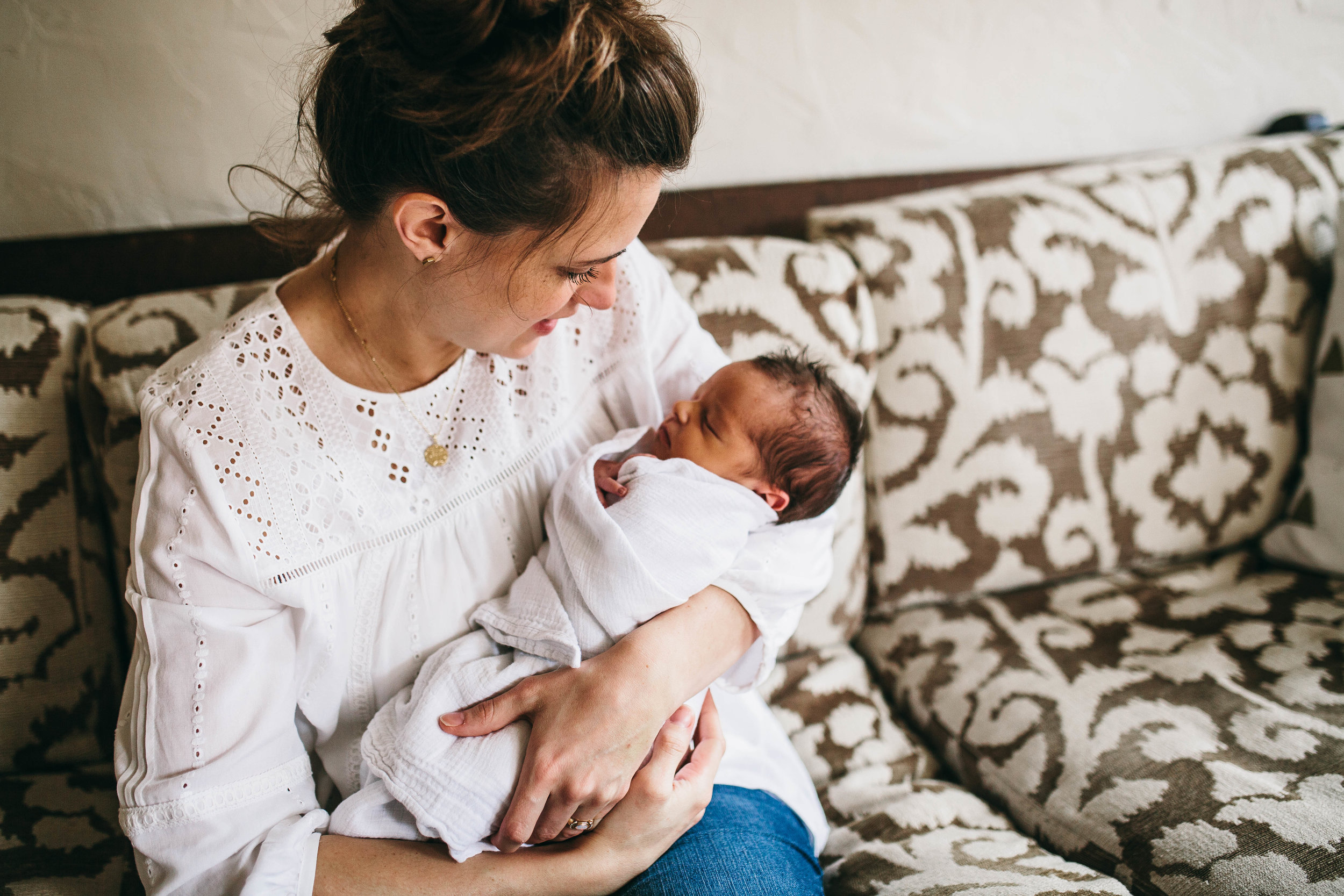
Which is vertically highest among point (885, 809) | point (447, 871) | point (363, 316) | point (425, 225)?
point (425, 225)

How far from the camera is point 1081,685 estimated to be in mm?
1277

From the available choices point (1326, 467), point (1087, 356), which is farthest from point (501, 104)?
point (1326, 467)

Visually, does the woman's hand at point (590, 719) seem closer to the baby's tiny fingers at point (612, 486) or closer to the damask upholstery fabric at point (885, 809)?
the baby's tiny fingers at point (612, 486)

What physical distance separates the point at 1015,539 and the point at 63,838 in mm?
1585

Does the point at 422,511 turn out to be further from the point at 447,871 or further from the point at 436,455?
the point at 447,871

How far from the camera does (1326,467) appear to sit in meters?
1.50

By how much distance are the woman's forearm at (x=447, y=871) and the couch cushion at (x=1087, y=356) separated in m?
0.84

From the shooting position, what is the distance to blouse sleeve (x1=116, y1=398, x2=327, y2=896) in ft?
2.48

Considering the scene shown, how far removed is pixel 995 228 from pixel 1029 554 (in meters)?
0.63

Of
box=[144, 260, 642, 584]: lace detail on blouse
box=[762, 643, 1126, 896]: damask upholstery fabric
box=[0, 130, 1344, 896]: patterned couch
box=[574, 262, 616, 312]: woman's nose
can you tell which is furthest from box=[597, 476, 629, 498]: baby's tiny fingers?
box=[762, 643, 1126, 896]: damask upholstery fabric

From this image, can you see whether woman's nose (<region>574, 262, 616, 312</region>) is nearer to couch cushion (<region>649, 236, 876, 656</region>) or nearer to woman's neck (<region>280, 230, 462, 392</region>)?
woman's neck (<region>280, 230, 462, 392</region>)

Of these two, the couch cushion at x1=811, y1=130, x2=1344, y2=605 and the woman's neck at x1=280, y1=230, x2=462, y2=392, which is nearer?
the woman's neck at x1=280, y1=230, x2=462, y2=392

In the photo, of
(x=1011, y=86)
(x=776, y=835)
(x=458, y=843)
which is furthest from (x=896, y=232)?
(x=458, y=843)

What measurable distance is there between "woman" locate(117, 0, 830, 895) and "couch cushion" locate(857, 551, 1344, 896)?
403 millimetres
